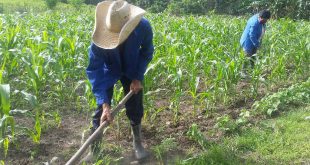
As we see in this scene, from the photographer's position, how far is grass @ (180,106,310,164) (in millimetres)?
3391

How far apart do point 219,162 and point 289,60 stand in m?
4.35

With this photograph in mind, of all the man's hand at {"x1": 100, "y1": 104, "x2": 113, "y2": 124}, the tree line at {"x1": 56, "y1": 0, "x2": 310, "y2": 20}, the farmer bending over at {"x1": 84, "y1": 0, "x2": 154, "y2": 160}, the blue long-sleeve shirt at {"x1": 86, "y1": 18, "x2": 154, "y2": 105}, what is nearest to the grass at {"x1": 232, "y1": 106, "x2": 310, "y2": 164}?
the farmer bending over at {"x1": 84, "y1": 0, "x2": 154, "y2": 160}

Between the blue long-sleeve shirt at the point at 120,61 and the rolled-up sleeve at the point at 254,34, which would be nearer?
the blue long-sleeve shirt at the point at 120,61

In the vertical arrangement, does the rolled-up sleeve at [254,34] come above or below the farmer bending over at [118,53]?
below

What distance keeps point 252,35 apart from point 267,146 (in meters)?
3.17

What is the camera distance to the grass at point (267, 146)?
11.1 feet

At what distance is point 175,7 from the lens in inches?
923

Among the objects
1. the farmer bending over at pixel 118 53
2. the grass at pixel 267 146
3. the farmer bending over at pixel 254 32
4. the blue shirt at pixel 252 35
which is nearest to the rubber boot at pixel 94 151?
the farmer bending over at pixel 118 53

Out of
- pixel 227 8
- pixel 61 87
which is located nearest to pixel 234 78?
pixel 61 87

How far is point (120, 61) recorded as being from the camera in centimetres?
315

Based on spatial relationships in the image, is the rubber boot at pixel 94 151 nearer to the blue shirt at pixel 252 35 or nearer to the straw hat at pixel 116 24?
the straw hat at pixel 116 24

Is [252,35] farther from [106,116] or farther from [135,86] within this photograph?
[106,116]

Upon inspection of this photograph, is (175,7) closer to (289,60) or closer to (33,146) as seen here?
(289,60)

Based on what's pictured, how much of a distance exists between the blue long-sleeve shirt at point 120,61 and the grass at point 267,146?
94 cm
